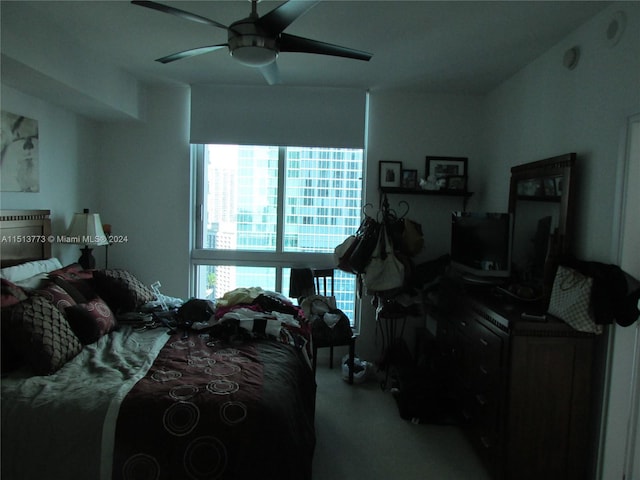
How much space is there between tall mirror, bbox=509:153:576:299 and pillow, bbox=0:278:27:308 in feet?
8.90

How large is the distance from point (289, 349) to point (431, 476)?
3.48ft

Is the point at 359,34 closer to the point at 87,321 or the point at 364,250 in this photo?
the point at 364,250

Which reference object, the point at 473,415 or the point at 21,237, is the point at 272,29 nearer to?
the point at 21,237

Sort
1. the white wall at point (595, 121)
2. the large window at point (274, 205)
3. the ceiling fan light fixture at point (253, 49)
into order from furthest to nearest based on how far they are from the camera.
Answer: the large window at point (274, 205) → the white wall at point (595, 121) → the ceiling fan light fixture at point (253, 49)

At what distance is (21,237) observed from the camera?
8.52 ft

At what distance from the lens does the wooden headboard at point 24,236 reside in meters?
2.46

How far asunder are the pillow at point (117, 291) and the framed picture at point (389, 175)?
2228mm

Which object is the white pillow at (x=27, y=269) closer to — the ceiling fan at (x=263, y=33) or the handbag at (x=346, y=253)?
the ceiling fan at (x=263, y=33)

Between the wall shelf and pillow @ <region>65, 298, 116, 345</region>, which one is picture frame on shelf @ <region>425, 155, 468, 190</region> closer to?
the wall shelf

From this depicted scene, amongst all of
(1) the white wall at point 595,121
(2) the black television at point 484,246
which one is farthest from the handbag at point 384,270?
(1) the white wall at point 595,121

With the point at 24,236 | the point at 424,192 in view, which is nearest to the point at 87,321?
the point at 24,236

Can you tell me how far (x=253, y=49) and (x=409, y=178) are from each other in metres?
2.10

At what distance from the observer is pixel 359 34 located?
2.38 meters

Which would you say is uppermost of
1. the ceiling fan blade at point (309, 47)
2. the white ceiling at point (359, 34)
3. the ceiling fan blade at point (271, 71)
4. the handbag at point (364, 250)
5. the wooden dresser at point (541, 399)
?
the white ceiling at point (359, 34)
